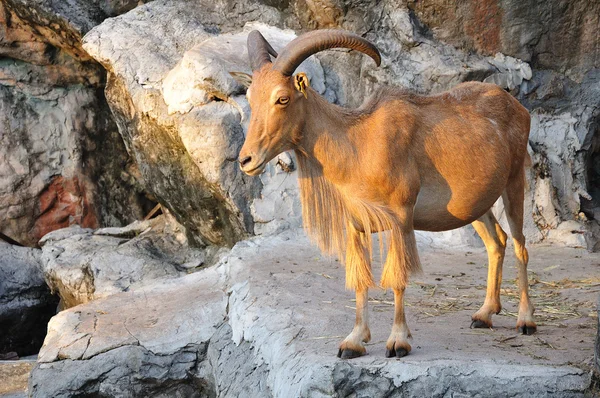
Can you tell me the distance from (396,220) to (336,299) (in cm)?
168

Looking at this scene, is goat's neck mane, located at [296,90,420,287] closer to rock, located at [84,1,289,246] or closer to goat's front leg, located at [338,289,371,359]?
goat's front leg, located at [338,289,371,359]

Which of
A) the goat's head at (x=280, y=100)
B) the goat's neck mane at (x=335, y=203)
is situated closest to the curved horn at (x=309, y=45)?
the goat's head at (x=280, y=100)

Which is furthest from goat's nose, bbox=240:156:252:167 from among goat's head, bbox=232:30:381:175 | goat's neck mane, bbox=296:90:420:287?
goat's neck mane, bbox=296:90:420:287

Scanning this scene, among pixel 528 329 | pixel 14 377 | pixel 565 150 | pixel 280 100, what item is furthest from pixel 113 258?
pixel 528 329

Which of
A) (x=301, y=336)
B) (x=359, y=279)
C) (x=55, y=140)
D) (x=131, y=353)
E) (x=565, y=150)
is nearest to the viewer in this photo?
(x=359, y=279)

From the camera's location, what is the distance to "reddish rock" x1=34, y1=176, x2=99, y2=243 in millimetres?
11422

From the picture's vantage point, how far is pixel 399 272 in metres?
5.21

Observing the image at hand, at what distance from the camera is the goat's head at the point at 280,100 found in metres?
5.06

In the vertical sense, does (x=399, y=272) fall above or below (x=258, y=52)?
below

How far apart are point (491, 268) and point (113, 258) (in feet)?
A: 15.9

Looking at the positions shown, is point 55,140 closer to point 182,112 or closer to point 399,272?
point 182,112

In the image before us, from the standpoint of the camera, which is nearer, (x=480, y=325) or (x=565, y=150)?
(x=480, y=325)

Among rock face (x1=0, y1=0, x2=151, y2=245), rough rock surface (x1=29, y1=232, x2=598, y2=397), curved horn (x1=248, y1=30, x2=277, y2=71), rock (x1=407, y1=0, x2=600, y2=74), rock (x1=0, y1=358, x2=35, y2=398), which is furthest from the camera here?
rock face (x1=0, y1=0, x2=151, y2=245)

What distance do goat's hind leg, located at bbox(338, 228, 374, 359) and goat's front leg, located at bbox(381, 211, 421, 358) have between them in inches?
5.2
